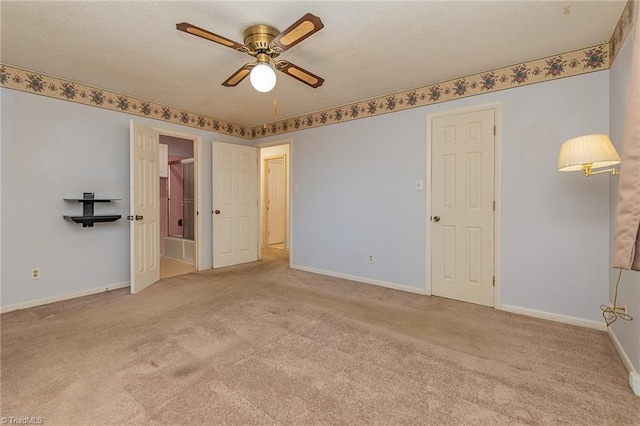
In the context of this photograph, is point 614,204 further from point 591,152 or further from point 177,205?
point 177,205

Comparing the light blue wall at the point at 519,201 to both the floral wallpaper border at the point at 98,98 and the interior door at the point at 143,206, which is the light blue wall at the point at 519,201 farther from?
the interior door at the point at 143,206

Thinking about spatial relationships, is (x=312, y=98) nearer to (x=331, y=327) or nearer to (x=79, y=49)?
(x=79, y=49)

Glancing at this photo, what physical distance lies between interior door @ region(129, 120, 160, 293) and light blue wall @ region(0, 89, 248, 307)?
10.2 inches

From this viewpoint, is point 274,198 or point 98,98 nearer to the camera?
point 98,98

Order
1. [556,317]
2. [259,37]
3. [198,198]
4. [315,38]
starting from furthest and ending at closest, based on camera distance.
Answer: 1. [198,198]
2. [556,317]
3. [315,38]
4. [259,37]

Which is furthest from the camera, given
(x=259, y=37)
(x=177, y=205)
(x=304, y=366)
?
(x=177, y=205)

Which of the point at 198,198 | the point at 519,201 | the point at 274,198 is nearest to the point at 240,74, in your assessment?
the point at 198,198

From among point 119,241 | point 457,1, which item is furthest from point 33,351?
point 457,1

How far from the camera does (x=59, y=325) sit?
2543mm

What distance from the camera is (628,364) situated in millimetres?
1870

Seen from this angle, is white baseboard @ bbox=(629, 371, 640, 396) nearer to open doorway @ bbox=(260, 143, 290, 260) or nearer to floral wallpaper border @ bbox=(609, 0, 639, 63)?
floral wallpaper border @ bbox=(609, 0, 639, 63)

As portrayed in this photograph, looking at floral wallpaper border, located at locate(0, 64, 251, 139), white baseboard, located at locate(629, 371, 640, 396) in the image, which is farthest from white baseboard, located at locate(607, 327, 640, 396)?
floral wallpaper border, located at locate(0, 64, 251, 139)

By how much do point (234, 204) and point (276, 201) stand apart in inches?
83.5

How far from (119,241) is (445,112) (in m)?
4.22
